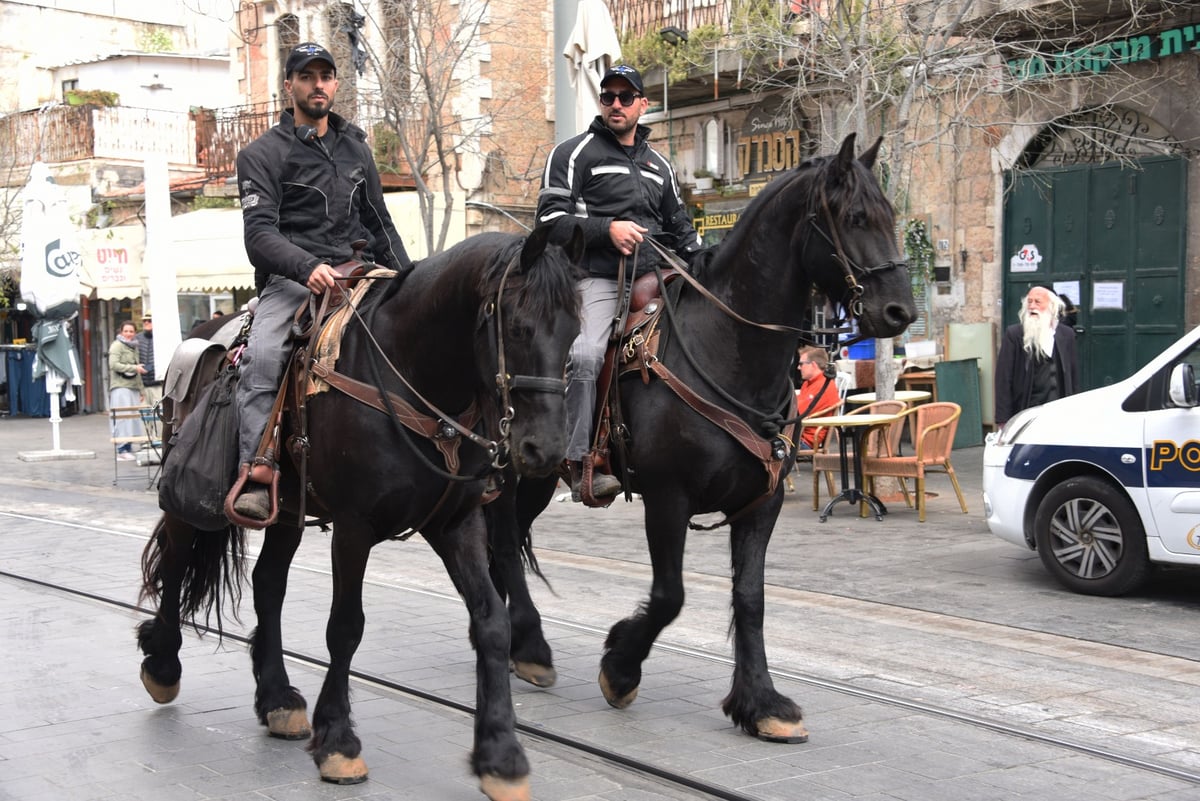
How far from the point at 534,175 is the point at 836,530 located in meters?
15.6

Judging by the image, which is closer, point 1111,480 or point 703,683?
point 703,683

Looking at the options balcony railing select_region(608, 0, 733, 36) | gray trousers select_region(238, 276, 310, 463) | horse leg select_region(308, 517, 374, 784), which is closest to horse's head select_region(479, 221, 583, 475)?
horse leg select_region(308, 517, 374, 784)

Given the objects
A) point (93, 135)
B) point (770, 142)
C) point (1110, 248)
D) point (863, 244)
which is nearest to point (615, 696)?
point (863, 244)

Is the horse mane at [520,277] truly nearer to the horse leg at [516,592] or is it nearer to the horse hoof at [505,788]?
the horse hoof at [505,788]

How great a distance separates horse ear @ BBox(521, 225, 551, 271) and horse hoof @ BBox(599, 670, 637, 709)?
7.98 feet

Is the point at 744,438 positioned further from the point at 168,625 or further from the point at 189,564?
the point at 168,625

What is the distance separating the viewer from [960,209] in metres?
17.8

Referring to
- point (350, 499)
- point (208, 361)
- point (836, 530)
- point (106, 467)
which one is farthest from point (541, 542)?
point (106, 467)

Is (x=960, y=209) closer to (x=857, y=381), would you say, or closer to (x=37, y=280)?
(x=857, y=381)

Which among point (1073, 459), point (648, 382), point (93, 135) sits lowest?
point (1073, 459)

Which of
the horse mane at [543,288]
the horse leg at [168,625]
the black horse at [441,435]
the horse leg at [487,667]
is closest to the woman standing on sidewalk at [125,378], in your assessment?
the horse leg at [168,625]

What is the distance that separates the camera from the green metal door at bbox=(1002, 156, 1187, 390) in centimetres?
1562

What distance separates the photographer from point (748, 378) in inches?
233

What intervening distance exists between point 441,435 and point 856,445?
7.84m
